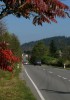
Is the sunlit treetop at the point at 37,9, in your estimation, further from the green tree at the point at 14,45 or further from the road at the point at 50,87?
the green tree at the point at 14,45

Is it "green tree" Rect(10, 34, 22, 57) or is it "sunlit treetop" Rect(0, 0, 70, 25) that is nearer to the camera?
"sunlit treetop" Rect(0, 0, 70, 25)

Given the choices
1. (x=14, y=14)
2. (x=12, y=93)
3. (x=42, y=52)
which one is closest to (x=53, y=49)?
(x=42, y=52)

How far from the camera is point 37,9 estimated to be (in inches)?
313

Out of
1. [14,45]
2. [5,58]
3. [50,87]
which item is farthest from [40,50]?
[5,58]

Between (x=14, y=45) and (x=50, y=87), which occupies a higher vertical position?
(x=14, y=45)

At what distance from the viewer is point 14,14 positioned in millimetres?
8562

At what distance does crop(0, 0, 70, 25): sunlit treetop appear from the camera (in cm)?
765

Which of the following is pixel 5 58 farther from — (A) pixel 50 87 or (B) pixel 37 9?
(A) pixel 50 87

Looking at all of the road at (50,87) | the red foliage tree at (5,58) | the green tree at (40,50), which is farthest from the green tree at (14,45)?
the green tree at (40,50)

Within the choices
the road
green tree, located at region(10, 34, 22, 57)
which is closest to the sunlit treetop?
the road

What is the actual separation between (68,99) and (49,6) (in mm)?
10815

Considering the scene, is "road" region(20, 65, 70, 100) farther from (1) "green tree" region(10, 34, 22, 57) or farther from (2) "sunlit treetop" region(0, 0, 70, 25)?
(2) "sunlit treetop" region(0, 0, 70, 25)

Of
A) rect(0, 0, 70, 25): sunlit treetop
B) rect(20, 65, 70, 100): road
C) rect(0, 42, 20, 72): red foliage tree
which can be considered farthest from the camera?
rect(20, 65, 70, 100): road

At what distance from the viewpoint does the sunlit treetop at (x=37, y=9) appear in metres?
7.65
